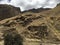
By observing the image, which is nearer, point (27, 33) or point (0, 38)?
point (0, 38)

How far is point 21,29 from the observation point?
88.3 m

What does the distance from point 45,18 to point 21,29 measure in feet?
37.3

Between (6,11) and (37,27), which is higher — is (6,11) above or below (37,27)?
below

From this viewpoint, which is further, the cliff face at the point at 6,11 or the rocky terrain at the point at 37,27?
the cliff face at the point at 6,11

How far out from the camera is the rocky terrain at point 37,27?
81438 millimetres

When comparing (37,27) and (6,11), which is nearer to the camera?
(37,27)

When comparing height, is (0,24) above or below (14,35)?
below

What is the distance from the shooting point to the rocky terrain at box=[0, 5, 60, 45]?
267 ft

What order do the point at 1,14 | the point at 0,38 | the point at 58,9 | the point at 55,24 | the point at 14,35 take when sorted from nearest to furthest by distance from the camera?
the point at 14,35
the point at 0,38
the point at 55,24
the point at 58,9
the point at 1,14

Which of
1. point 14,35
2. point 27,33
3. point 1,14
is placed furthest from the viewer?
point 1,14

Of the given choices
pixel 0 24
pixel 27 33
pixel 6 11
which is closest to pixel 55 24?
pixel 27 33

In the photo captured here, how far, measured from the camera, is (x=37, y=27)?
87.1 metres

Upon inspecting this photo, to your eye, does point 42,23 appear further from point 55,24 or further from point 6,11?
point 6,11

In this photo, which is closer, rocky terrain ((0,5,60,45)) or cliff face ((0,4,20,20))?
rocky terrain ((0,5,60,45))
